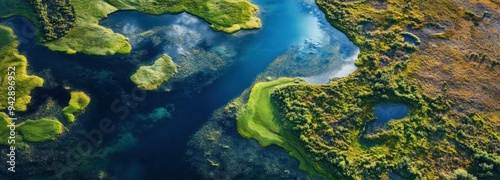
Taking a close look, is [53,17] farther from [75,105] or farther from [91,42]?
[75,105]

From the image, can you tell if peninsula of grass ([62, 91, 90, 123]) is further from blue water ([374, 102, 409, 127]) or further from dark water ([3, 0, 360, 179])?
blue water ([374, 102, 409, 127])

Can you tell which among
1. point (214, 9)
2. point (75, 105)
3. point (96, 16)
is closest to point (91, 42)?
point (96, 16)

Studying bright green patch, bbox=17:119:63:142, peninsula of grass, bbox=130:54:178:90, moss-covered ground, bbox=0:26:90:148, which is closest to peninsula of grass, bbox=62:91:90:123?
moss-covered ground, bbox=0:26:90:148

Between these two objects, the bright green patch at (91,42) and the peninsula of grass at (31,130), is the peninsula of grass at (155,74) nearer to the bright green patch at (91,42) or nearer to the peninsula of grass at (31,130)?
the bright green patch at (91,42)

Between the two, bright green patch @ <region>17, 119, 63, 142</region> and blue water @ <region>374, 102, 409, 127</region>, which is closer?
bright green patch @ <region>17, 119, 63, 142</region>

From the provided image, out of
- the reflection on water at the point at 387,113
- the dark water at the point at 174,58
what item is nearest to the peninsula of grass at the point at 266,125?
the dark water at the point at 174,58

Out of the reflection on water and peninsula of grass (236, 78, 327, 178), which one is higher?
the reflection on water

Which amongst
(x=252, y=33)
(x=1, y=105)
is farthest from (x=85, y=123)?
(x=252, y=33)
